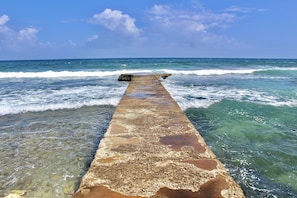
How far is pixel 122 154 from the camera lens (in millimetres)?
3041

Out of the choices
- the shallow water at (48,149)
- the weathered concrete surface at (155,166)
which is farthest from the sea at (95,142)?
the weathered concrete surface at (155,166)

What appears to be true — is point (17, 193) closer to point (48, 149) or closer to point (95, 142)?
point (48, 149)

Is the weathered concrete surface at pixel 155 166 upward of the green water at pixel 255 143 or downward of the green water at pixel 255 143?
upward

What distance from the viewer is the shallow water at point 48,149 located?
3129 mm

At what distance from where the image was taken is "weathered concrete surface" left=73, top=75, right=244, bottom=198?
7.29ft

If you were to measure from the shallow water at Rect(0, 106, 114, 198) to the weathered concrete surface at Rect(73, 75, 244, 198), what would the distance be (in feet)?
1.87

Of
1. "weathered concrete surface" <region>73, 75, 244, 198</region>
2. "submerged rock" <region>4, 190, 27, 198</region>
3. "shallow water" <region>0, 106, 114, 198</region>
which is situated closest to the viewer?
"weathered concrete surface" <region>73, 75, 244, 198</region>

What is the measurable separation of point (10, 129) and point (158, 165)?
405cm

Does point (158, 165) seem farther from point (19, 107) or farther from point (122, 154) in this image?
point (19, 107)

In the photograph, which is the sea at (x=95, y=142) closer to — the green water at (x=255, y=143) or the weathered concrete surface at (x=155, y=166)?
the green water at (x=255, y=143)

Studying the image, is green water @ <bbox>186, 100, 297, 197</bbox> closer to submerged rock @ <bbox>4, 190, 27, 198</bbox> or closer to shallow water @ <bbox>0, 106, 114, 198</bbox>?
shallow water @ <bbox>0, 106, 114, 198</bbox>

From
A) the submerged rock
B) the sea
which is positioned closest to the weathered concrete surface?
the sea

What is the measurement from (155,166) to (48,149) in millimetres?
2279

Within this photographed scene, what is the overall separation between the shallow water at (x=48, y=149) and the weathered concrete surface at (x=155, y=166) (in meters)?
0.57
